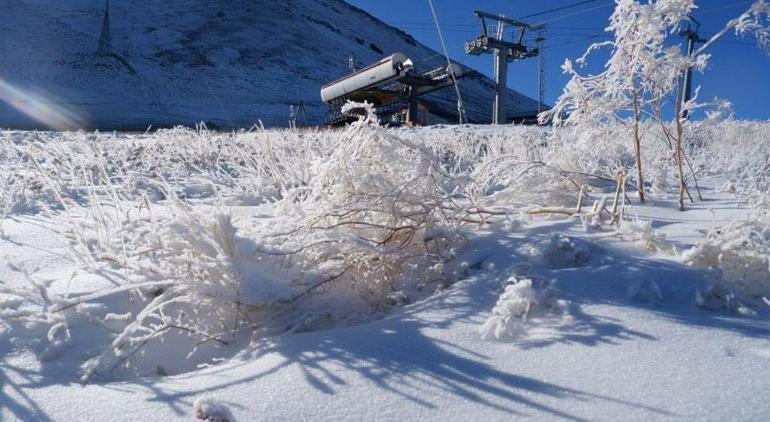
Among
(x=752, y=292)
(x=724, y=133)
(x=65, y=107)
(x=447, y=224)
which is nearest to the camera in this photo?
(x=752, y=292)

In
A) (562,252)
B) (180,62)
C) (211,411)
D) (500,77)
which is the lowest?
(211,411)

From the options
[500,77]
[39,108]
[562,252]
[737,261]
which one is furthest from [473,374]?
[39,108]

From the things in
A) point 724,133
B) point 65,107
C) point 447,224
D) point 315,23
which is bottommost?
point 447,224

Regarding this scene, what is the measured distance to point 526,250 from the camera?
5.80 feet

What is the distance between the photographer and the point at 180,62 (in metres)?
37.1

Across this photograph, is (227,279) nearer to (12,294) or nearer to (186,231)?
(186,231)

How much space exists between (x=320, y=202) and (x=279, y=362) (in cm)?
77

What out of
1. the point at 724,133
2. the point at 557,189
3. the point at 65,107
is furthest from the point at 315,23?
the point at 557,189

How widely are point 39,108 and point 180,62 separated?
14.4 metres

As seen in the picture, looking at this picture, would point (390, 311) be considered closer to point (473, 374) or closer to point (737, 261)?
point (473, 374)

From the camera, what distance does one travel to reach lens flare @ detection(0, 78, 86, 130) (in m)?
21.2

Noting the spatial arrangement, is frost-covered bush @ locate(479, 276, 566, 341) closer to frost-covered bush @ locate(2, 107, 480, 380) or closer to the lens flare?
frost-covered bush @ locate(2, 107, 480, 380)

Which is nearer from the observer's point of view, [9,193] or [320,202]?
[320,202]

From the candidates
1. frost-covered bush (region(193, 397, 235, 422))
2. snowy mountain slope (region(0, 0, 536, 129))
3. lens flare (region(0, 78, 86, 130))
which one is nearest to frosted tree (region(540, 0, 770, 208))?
frost-covered bush (region(193, 397, 235, 422))
